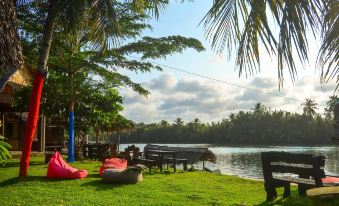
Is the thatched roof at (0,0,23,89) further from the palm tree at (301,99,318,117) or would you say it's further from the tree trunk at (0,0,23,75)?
the palm tree at (301,99,318,117)

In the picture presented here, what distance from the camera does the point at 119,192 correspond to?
31.6 feet

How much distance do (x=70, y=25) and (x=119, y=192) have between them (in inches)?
194

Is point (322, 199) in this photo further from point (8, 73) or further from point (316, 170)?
point (8, 73)

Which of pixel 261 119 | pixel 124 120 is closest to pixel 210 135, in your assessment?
pixel 261 119

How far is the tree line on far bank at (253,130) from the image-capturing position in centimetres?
10956

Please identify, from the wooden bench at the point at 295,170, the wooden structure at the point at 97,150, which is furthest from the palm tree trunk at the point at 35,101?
the wooden structure at the point at 97,150

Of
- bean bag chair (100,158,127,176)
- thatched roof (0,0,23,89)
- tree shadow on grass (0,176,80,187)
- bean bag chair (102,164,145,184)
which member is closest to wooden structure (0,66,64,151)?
tree shadow on grass (0,176,80,187)

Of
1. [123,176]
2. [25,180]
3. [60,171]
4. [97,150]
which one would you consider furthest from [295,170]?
[97,150]

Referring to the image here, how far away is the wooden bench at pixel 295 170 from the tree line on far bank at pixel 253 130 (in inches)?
3471

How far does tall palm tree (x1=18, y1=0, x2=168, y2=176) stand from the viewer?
11297mm

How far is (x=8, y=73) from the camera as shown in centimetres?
784

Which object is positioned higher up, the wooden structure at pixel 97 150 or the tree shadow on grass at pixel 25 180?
the wooden structure at pixel 97 150

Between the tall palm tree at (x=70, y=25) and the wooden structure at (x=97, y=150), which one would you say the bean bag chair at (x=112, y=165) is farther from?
the wooden structure at (x=97, y=150)

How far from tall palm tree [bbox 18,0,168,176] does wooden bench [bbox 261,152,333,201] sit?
5707 mm
